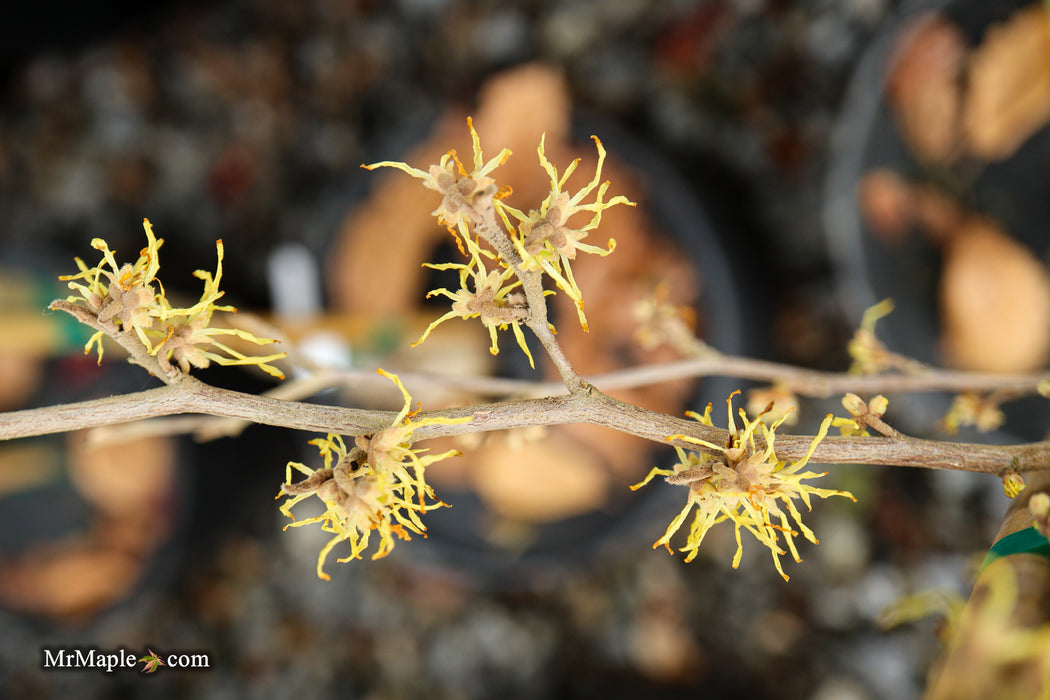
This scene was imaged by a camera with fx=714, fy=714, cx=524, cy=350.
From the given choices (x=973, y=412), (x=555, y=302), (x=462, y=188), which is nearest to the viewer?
(x=462, y=188)

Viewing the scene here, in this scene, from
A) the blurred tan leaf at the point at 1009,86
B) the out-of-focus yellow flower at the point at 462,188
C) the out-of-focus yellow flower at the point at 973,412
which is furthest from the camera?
the blurred tan leaf at the point at 1009,86

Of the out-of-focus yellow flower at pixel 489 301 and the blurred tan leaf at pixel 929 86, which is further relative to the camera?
the blurred tan leaf at pixel 929 86

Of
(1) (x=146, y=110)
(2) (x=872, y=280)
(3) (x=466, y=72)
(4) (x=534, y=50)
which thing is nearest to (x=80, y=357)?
(1) (x=146, y=110)

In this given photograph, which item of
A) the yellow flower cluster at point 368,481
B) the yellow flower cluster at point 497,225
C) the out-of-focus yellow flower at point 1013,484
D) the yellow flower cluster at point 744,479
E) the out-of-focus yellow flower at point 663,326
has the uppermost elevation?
the out-of-focus yellow flower at point 663,326

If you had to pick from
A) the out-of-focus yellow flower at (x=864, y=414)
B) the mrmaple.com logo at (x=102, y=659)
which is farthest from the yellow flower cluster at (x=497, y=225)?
the mrmaple.com logo at (x=102, y=659)

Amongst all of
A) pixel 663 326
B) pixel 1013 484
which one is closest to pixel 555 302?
pixel 663 326

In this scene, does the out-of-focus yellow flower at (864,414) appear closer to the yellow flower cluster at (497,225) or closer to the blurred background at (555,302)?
the yellow flower cluster at (497,225)

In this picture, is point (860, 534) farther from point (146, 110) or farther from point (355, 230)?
point (146, 110)

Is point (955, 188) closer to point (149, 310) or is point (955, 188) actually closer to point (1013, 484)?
point (1013, 484)

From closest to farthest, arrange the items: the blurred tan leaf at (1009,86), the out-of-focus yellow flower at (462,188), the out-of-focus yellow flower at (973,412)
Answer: the out-of-focus yellow flower at (462,188) < the out-of-focus yellow flower at (973,412) < the blurred tan leaf at (1009,86)
